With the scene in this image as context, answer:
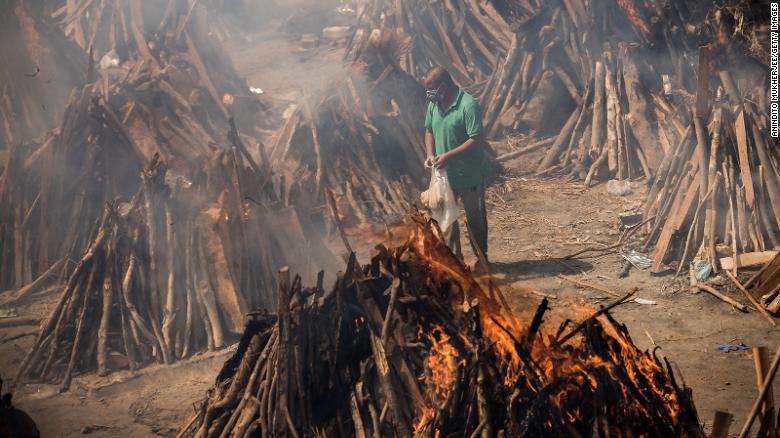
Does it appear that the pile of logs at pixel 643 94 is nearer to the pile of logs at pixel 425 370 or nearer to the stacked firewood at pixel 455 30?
the stacked firewood at pixel 455 30

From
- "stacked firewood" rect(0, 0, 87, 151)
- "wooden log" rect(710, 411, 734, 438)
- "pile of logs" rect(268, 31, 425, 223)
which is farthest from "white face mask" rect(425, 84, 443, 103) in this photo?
"stacked firewood" rect(0, 0, 87, 151)

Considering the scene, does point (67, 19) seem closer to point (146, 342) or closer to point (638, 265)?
point (146, 342)

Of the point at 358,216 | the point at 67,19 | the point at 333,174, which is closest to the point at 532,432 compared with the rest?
the point at 358,216

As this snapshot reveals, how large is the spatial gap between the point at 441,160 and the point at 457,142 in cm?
28

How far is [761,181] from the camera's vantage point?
6.89 meters

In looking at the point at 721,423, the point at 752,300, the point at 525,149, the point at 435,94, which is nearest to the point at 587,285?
the point at 752,300

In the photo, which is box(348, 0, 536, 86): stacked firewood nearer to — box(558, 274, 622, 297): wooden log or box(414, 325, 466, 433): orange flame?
box(558, 274, 622, 297): wooden log

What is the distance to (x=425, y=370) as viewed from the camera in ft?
13.0

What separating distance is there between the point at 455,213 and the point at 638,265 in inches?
84.0

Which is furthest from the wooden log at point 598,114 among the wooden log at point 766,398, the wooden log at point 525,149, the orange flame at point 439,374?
the wooden log at point 766,398

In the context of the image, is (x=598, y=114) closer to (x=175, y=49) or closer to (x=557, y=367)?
(x=557, y=367)

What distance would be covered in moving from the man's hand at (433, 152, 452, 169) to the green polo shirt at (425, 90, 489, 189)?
0.31ft

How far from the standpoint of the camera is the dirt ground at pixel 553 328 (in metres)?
5.30

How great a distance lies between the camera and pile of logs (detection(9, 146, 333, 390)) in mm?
6367
